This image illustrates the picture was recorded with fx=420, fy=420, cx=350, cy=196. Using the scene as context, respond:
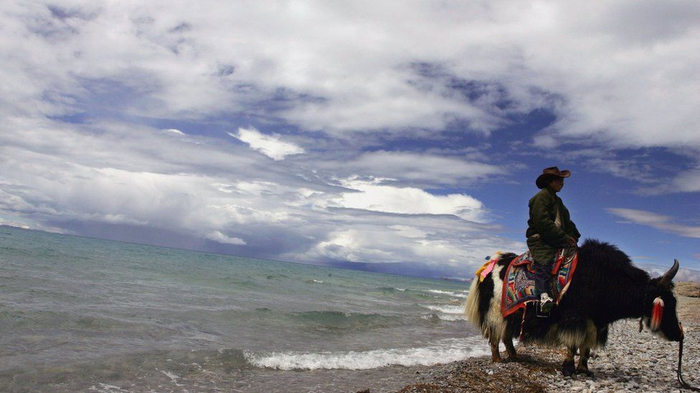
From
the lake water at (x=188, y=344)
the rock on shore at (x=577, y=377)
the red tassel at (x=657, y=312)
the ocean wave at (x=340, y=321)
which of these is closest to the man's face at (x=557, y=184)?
the red tassel at (x=657, y=312)

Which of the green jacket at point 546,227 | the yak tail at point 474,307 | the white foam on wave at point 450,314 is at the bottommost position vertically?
the white foam on wave at point 450,314

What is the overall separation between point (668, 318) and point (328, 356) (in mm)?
5918

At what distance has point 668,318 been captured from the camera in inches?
207

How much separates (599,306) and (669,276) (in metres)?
0.87

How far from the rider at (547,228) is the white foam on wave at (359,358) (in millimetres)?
3927

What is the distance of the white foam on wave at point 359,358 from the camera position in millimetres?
8047

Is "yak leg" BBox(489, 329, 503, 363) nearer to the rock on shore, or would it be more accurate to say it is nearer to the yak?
the rock on shore

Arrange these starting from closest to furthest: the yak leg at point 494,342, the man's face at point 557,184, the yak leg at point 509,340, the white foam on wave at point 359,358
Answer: the man's face at point 557,184, the yak leg at point 509,340, the yak leg at point 494,342, the white foam on wave at point 359,358

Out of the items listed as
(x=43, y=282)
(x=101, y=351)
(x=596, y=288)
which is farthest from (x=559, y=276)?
(x=43, y=282)

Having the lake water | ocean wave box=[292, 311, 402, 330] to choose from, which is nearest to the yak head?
the lake water

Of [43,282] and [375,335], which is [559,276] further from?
[43,282]

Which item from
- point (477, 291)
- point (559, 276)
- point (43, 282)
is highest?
point (559, 276)

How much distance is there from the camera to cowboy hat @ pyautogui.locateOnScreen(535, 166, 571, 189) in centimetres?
572

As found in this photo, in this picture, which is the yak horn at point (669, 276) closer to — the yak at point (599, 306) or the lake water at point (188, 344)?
the yak at point (599, 306)
